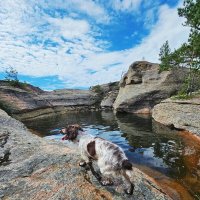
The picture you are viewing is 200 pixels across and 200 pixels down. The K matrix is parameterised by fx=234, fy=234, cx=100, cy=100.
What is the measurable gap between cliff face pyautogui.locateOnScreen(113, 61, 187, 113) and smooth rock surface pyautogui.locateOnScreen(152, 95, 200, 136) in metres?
8.65

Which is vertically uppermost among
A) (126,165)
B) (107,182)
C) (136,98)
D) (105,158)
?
(136,98)

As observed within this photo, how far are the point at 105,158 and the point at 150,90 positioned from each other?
30719 mm

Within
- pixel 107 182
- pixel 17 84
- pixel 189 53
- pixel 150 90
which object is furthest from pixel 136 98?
pixel 107 182

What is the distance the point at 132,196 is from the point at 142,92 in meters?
30.5

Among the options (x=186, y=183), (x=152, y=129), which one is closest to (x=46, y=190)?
(x=186, y=183)

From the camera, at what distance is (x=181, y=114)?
2161cm

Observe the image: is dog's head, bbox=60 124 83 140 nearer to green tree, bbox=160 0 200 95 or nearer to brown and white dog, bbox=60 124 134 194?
brown and white dog, bbox=60 124 134 194

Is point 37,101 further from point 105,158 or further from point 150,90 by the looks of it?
point 105,158

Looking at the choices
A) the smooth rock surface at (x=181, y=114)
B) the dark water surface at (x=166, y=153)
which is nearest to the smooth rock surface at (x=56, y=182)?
the dark water surface at (x=166, y=153)

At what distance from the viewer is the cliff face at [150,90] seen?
118 ft

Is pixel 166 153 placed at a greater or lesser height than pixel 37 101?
lesser

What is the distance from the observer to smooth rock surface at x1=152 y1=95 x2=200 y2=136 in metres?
19.1

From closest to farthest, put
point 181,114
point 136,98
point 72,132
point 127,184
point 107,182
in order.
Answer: point 127,184
point 107,182
point 72,132
point 181,114
point 136,98

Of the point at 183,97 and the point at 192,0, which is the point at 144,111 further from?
the point at 192,0
